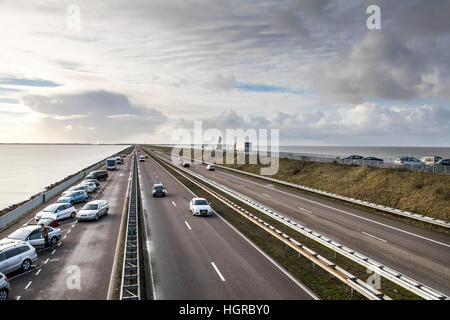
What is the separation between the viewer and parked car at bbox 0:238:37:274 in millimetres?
15336

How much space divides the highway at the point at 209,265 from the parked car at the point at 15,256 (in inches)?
259

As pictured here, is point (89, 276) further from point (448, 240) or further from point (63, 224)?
point (448, 240)

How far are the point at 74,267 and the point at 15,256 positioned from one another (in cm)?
303

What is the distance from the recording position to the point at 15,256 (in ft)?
52.1

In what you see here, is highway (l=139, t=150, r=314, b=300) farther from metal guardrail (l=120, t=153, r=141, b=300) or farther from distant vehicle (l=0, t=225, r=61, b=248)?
distant vehicle (l=0, t=225, r=61, b=248)

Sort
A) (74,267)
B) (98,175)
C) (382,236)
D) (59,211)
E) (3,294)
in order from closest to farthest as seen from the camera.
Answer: (3,294) → (74,267) → (382,236) → (59,211) → (98,175)

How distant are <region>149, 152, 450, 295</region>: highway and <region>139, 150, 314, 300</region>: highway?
6418 mm

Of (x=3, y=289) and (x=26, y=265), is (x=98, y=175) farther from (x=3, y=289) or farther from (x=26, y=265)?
(x=3, y=289)

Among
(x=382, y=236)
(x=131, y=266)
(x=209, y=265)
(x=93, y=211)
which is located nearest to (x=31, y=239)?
(x=93, y=211)

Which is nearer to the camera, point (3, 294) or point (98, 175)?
point (3, 294)

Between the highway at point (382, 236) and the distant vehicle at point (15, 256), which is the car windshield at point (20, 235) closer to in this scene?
the distant vehicle at point (15, 256)

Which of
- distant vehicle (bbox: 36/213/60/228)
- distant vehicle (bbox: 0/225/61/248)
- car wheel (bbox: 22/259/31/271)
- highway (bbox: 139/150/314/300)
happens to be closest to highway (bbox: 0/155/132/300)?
car wheel (bbox: 22/259/31/271)

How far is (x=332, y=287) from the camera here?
13.9 metres

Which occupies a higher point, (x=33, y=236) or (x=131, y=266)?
(x=33, y=236)
